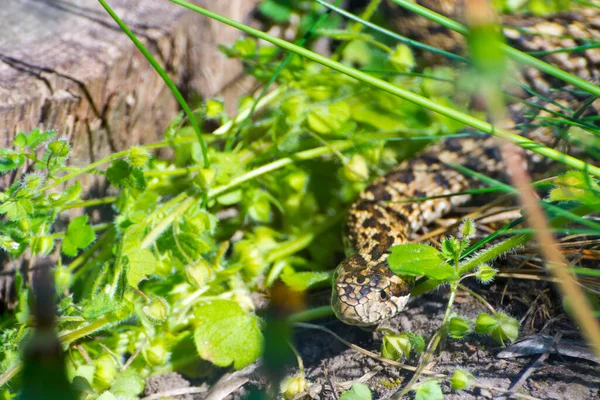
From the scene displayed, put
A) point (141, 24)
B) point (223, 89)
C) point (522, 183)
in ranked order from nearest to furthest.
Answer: point (522, 183) < point (141, 24) < point (223, 89)

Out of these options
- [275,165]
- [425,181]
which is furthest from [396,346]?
[425,181]

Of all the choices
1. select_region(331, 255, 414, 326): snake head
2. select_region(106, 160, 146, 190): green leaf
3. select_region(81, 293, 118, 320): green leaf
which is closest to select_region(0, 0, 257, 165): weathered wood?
select_region(106, 160, 146, 190): green leaf

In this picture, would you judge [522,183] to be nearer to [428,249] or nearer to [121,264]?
[428,249]

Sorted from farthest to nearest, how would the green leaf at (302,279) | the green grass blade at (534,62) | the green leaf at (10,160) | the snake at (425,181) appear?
the green leaf at (302,279)
the snake at (425,181)
the green leaf at (10,160)
the green grass blade at (534,62)

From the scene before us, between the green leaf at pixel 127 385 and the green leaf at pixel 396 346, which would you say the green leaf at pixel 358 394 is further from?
the green leaf at pixel 127 385

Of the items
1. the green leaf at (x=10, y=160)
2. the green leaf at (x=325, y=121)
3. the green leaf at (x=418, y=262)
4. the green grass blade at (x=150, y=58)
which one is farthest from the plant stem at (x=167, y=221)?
the green leaf at (x=418, y=262)

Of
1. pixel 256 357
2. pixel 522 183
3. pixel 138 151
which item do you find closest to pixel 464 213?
pixel 256 357

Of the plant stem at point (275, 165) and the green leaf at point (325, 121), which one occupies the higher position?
the green leaf at point (325, 121)

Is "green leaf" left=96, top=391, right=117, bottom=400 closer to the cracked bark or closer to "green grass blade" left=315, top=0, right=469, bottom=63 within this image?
the cracked bark
